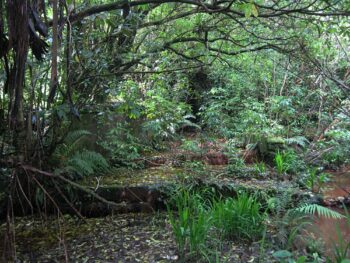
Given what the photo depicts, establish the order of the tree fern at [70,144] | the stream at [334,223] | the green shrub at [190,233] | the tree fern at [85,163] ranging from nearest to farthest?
the green shrub at [190,233] < the stream at [334,223] < the tree fern at [85,163] < the tree fern at [70,144]

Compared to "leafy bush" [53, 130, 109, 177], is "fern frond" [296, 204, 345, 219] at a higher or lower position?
lower

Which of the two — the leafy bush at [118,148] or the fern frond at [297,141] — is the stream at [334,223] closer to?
the fern frond at [297,141]

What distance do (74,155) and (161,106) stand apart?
6.74ft

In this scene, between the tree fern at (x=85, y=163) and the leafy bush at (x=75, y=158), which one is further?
the tree fern at (x=85, y=163)

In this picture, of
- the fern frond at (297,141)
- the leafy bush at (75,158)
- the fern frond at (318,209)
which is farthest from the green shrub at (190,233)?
the fern frond at (297,141)

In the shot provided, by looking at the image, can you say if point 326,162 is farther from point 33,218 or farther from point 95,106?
point 33,218

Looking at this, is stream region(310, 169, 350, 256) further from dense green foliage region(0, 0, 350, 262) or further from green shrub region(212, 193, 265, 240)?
green shrub region(212, 193, 265, 240)

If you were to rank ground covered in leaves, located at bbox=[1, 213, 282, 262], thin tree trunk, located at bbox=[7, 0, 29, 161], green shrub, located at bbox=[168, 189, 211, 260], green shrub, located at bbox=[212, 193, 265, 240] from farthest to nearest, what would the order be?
1. green shrub, located at bbox=[212, 193, 265, 240]
2. ground covered in leaves, located at bbox=[1, 213, 282, 262]
3. green shrub, located at bbox=[168, 189, 211, 260]
4. thin tree trunk, located at bbox=[7, 0, 29, 161]

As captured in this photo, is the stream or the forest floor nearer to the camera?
the forest floor

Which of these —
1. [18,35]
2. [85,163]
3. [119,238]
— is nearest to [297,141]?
[85,163]

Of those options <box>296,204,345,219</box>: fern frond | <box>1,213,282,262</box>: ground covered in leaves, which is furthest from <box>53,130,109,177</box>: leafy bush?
<box>296,204,345,219</box>: fern frond

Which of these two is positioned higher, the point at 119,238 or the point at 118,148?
the point at 118,148

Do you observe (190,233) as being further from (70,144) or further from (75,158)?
(70,144)

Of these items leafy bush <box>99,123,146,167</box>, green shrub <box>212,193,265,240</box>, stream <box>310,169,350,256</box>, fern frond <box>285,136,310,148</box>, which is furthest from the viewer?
fern frond <box>285,136,310,148</box>
